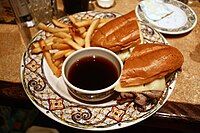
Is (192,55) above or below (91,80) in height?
below

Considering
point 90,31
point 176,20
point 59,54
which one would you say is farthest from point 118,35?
point 176,20

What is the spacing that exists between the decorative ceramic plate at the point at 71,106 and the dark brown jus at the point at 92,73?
5cm

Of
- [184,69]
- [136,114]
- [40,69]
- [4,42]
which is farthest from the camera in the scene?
[4,42]

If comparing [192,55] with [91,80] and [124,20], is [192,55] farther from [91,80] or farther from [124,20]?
[91,80]

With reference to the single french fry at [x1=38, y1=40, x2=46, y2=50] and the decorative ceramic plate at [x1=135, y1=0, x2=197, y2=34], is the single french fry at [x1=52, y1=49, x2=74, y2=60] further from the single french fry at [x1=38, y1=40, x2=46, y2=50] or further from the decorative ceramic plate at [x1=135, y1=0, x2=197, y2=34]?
the decorative ceramic plate at [x1=135, y1=0, x2=197, y2=34]

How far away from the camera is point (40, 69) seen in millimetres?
1036

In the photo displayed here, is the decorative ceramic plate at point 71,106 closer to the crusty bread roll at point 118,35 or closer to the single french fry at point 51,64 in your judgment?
the single french fry at point 51,64

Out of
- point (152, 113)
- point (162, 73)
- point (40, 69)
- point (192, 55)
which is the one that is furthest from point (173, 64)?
point (40, 69)

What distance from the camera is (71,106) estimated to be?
0.93 meters

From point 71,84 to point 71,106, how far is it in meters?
0.07

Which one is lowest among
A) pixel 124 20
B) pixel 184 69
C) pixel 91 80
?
pixel 184 69

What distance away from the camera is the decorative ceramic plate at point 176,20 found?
4.17 ft

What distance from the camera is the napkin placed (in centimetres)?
133

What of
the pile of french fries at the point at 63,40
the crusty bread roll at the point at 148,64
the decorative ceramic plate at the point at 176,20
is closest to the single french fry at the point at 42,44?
the pile of french fries at the point at 63,40
